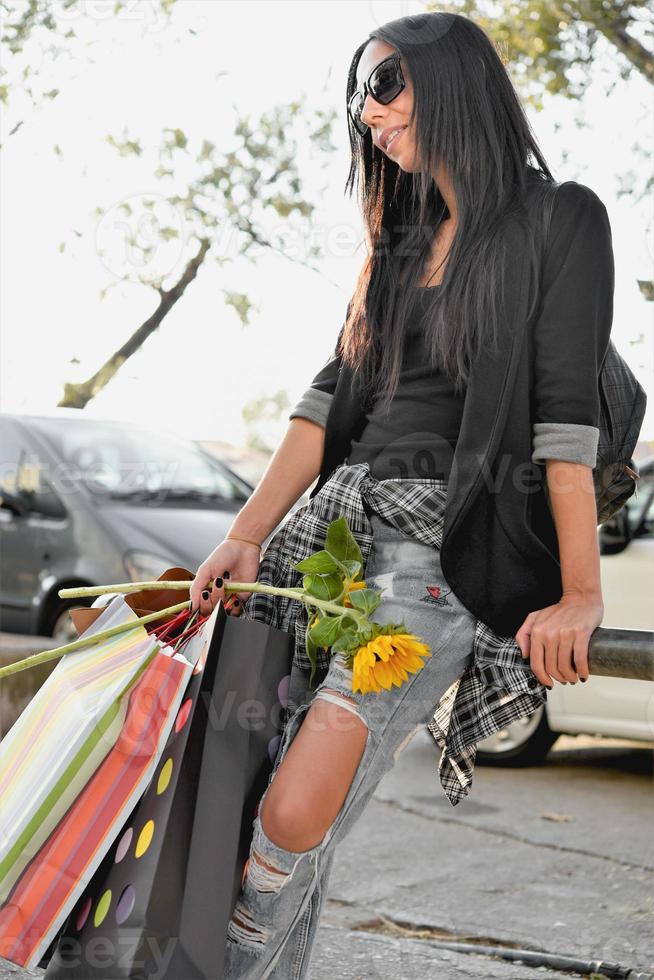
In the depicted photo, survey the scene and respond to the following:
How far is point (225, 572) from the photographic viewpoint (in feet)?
6.36

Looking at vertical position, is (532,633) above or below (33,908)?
above

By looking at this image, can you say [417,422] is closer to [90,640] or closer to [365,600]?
[365,600]

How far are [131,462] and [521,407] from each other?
5069 mm

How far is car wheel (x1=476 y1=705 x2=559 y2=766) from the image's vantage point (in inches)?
204

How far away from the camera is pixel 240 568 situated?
1.97 metres

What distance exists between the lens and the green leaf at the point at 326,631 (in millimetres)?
1632

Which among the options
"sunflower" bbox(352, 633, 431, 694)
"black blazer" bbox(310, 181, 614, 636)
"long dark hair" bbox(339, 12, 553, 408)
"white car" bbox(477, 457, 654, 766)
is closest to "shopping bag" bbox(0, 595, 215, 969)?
"sunflower" bbox(352, 633, 431, 694)

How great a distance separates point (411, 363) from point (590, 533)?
433 millimetres

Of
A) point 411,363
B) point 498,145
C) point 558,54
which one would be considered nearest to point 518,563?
point 411,363

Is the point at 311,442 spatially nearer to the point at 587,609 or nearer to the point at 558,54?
the point at 587,609

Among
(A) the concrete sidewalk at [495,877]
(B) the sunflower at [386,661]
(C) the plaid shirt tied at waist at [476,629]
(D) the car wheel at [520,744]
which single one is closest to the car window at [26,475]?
(A) the concrete sidewalk at [495,877]

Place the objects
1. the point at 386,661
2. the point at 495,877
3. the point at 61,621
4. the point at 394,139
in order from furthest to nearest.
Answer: the point at 61,621, the point at 495,877, the point at 394,139, the point at 386,661

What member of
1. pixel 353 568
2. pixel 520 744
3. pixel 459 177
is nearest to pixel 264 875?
pixel 353 568

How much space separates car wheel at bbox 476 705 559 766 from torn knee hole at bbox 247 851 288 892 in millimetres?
3645
